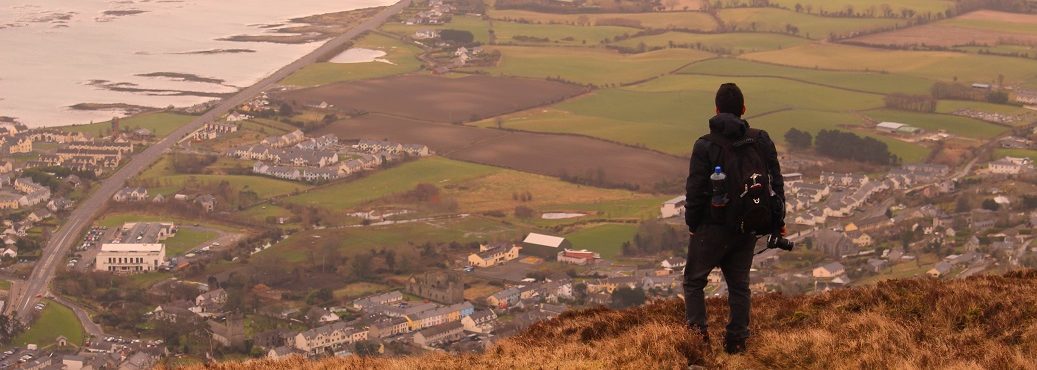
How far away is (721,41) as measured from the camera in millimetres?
87125

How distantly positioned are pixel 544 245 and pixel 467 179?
419 inches

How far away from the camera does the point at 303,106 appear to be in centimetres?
6844

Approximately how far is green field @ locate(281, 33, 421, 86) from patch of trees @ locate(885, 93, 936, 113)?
2597cm

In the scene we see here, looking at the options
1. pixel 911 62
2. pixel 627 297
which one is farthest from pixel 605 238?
pixel 911 62

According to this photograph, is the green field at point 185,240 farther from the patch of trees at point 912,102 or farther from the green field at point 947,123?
the patch of trees at point 912,102

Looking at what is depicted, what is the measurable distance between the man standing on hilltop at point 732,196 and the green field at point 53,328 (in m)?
25.1

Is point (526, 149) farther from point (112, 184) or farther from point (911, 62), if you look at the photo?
point (911, 62)

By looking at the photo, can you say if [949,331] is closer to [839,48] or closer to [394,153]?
[394,153]

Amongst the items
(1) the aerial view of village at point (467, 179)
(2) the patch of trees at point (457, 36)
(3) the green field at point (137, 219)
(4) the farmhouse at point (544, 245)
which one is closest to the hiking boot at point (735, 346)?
(1) the aerial view of village at point (467, 179)

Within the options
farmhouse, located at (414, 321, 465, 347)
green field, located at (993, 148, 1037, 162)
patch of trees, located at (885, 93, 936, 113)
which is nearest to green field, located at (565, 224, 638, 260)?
farmhouse, located at (414, 321, 465, 347)

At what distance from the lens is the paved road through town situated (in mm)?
37981

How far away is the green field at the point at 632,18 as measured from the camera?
94.4m

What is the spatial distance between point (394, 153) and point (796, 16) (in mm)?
47060

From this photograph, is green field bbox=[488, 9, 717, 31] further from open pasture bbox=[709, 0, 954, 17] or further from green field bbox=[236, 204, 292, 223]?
green field bbox=[236, 204, 292, 223]
